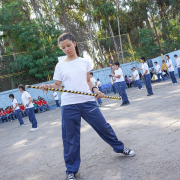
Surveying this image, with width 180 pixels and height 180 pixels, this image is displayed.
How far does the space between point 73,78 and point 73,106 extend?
0.37 meters

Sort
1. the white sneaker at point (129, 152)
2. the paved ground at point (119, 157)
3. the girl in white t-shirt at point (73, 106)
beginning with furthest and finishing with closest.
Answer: the white sneaker at point (129, 152)
the girl in white t-shirt at point (73, 106)
the paved ground at point (119, 157)

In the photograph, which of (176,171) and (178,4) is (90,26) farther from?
(176,171)

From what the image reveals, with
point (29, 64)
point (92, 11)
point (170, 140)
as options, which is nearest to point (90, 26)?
point (92, 11)

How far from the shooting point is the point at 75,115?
111 inches

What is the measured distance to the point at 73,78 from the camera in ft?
9.33

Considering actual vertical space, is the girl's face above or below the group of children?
above

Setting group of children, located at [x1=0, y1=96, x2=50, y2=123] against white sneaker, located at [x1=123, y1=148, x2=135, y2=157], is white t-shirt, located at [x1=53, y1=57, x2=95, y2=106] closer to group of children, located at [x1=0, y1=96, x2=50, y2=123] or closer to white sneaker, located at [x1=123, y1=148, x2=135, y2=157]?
white sneaker, located at [x1=123, y1=148, x2=135, y2=157]

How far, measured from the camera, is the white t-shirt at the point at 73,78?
2832mm

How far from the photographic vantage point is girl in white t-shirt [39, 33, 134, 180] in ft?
9.14

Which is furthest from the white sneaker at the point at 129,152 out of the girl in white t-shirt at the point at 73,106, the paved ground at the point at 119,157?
the girl in white t-shirt at the point at 73,106

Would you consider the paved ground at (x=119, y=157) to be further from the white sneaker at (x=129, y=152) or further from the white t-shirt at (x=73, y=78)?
the white t-shirt at (x=73, y=78)

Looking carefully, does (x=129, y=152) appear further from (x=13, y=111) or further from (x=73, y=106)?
(x=13, y=111)

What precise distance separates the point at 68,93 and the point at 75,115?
12.1 inches

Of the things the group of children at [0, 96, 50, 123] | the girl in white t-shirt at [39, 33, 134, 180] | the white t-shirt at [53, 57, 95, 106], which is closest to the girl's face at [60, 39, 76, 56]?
the girl in white t-shirt at [39, 33, 134, 180]
